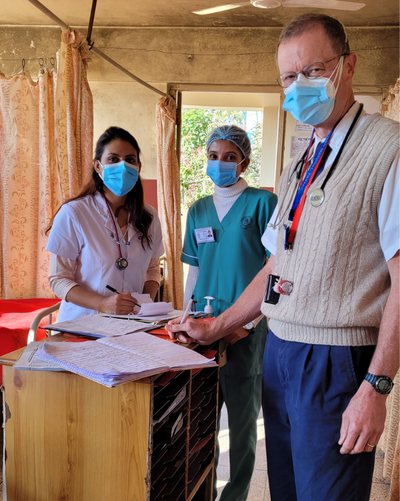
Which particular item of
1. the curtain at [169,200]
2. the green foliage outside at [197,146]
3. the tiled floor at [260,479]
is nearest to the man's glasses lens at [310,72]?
the tiled floor at [260,479]

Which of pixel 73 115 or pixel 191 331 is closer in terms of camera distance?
pixel 191 331

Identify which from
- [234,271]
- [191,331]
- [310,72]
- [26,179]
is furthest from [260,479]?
[26,179]

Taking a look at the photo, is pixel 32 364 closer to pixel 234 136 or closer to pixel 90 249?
pixel 90 249

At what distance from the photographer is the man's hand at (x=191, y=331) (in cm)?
155

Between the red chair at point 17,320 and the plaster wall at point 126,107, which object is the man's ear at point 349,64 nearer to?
the red chair at point 17,320

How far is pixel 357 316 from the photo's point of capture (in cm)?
113

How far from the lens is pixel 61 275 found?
2.17 m

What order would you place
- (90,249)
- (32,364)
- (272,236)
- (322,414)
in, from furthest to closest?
(90,249) < (272,236) < (32,364) < (322,414)

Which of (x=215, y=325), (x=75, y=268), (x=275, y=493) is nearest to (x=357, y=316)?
(x=215, y=325)

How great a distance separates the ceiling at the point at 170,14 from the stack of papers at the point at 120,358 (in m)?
4.29

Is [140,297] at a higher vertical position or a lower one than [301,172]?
lower

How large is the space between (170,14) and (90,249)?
153 inches

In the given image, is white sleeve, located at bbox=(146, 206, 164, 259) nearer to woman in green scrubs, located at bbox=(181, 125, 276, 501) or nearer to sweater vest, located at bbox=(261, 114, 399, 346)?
woman in green scrubs, located at bbox=(181, 125, 276, 501)

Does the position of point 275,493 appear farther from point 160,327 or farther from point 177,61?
point 177,61
